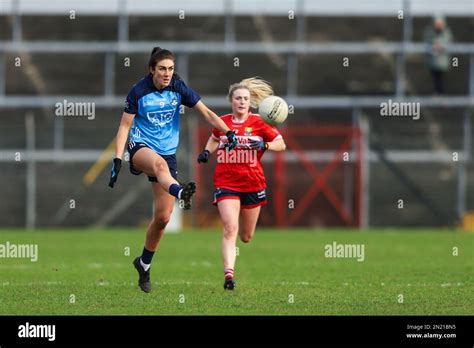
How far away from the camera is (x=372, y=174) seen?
92.3 ft

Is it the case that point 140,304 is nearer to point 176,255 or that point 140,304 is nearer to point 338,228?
point 176,255

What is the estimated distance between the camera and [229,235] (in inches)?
519

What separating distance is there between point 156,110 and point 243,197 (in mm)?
1681

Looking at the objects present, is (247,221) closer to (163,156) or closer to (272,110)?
(272,110)
